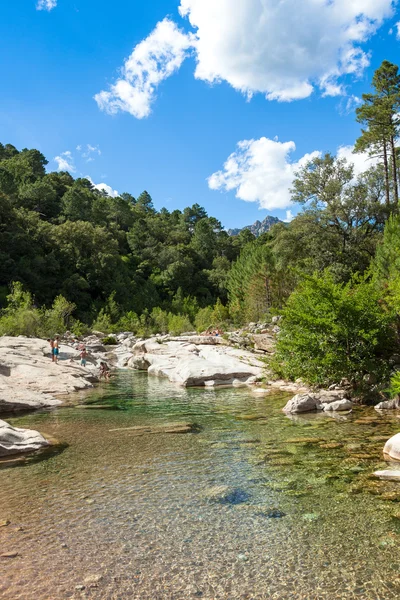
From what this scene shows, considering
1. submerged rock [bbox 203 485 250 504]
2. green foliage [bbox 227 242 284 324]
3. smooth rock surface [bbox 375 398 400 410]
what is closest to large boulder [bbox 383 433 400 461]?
submerged rock [bbox 203 485 250 504]

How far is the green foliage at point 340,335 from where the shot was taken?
14.1m

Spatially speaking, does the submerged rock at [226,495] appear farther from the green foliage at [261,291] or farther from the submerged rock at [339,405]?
the green foliage at [261,291]

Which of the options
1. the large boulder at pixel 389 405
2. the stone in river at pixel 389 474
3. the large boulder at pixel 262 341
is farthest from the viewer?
the large boulder at pixel 262 341

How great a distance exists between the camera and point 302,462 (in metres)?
7.98

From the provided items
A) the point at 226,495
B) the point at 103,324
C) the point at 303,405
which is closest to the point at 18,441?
the point at 226,495

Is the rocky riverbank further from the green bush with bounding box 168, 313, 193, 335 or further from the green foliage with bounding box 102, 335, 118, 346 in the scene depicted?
the green bush with bounding box 168, 313, 193, 335

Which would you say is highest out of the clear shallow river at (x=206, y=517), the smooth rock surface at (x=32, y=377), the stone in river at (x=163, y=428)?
the smooth rock surface at (x=32, y=377)

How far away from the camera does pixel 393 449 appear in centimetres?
799

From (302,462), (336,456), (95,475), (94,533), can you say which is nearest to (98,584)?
(94,533)

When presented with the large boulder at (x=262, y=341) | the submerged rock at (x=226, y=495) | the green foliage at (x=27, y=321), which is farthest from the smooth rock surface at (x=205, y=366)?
the submerged rock at (x=226, y=495)

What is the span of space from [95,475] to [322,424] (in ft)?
21.2

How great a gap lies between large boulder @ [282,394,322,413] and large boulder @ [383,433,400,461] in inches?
185

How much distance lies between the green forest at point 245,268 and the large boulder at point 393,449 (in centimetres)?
587

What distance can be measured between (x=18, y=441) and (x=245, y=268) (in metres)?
56.2
